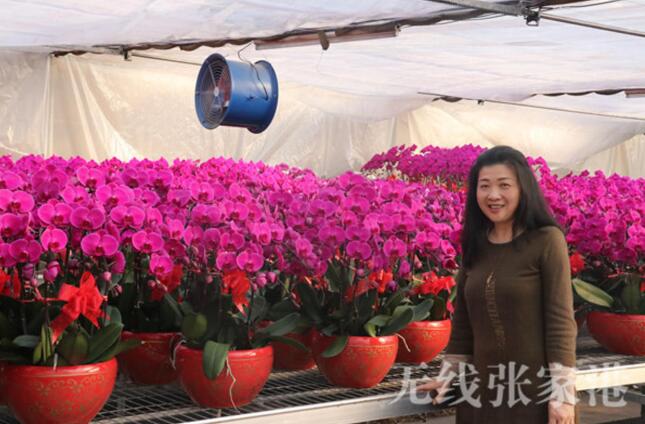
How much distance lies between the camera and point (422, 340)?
7.71ft

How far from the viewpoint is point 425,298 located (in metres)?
2.41

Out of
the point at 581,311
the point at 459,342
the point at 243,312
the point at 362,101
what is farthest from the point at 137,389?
the point at 362,101

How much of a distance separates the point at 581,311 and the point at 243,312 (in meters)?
1.37

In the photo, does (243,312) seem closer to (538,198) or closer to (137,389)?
(137,389)

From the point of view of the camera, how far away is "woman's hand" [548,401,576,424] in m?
1.97

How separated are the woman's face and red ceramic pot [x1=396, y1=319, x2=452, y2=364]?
433mm

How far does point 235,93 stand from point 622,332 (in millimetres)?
3617

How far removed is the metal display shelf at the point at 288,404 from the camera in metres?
1.87

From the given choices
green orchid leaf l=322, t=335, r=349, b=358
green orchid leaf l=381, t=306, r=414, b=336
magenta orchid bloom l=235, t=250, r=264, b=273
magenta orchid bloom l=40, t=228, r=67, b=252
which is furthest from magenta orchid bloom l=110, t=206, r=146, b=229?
green orchid leaf l=381, t=306, r=414, b=336

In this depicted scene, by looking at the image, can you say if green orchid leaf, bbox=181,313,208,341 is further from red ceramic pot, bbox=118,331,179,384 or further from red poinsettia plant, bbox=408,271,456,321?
red poinsettia plant, bbox=408,271,456,321

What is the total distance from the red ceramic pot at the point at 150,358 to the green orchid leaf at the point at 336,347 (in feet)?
1.20

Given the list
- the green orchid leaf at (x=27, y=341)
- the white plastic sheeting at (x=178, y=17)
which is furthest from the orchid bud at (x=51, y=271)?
the white plastic sheeting at (x=178, y=17)

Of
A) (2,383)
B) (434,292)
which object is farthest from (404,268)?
(2,383)

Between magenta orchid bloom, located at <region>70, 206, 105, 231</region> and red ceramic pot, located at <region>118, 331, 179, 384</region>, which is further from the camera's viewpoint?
red ceramic pot, located at <region>118, 331, 179, 384</region>
